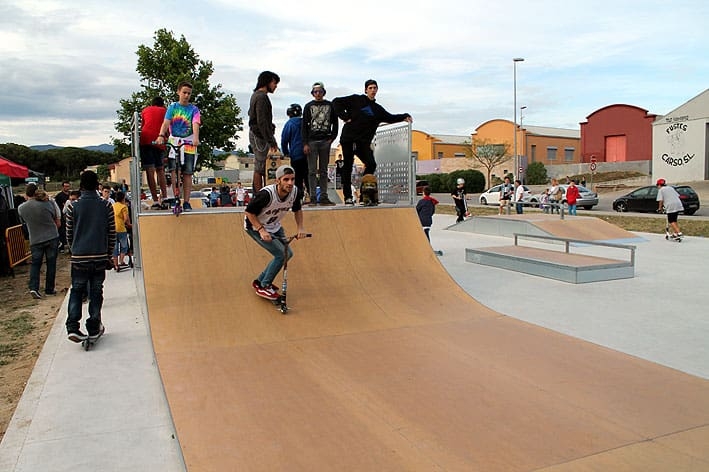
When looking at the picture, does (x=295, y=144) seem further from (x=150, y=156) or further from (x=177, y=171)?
(x=150, y=156)

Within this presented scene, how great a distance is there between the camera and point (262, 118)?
7.92m

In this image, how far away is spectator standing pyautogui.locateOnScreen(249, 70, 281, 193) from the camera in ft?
25.7

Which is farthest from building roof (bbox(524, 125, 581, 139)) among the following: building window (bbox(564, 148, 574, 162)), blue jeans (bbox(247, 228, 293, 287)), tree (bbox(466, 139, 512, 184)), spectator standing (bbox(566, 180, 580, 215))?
blue jeans (bbox(247, 228, 293, 287))

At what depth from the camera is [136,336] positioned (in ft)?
21.2

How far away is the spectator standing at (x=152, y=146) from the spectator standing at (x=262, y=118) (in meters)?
1.26

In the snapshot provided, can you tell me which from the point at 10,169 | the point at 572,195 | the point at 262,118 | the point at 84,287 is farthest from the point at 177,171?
the point at 572,195

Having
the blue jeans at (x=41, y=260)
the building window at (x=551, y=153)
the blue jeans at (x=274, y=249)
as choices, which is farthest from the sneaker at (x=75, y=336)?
the building window at (x=551, y=153)

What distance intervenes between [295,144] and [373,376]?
504 centimetres

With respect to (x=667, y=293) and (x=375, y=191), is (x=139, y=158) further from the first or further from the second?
(x=667, y=293)

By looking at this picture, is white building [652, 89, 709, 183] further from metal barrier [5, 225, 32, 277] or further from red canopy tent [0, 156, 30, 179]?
metal barrier [5, 225, 32, 277]

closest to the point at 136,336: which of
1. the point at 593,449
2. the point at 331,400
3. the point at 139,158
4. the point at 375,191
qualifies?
the point at 139,158

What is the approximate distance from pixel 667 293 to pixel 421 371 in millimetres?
5517

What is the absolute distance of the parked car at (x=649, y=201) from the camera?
78.3 ft

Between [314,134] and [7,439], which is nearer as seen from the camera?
[7,439]
